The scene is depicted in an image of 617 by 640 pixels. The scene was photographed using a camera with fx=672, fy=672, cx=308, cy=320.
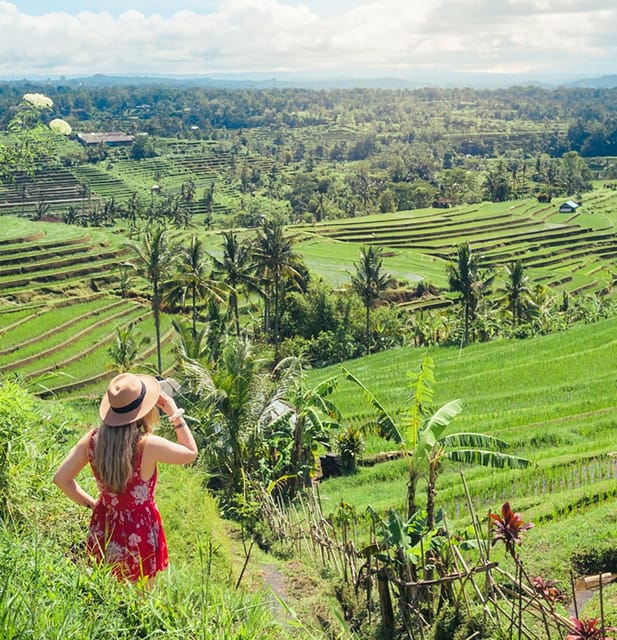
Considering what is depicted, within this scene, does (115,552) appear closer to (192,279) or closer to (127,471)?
(127,471)

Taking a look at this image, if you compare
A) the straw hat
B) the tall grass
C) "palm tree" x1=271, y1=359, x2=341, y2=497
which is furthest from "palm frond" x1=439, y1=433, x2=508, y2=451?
the straw hat

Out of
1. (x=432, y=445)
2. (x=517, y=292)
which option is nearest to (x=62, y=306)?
(x=517, y=292)

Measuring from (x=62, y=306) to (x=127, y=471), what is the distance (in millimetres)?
42951

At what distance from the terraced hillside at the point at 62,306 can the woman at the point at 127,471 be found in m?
24.4

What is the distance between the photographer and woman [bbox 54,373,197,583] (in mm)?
4023

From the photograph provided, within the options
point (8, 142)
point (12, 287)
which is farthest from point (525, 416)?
point (12, 287)

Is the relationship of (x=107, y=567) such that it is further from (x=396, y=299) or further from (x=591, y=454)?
(x=396, y=299)

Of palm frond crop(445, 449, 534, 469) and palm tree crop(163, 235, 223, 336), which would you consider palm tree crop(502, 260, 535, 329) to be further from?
palm frond crop(445, 449, 534, 469)

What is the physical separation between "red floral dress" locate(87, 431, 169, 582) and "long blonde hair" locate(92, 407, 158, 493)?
12 cm

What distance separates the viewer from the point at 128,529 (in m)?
4.25

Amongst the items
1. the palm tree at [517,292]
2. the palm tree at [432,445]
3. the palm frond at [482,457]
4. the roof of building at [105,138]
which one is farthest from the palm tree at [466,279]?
the roof of building at [105,138]

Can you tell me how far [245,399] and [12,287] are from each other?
130 ft

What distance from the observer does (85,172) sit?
12350 centimetres

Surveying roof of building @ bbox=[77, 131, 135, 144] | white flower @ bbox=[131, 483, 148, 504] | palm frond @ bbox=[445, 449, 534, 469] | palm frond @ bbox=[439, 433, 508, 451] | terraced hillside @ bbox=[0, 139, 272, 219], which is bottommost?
terraced hillside @ bbox=[0, 139, 272, 219]
